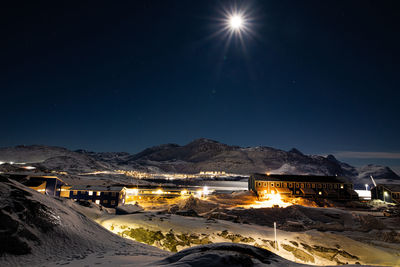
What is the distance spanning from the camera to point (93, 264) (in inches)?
401

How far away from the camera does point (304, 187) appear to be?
66812mm

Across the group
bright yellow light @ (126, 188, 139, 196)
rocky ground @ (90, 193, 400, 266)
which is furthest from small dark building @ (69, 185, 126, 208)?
rocky ground @ (90, 193, 400, 266)

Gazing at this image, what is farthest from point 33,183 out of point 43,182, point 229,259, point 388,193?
point 388,193

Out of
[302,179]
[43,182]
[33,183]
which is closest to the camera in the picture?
[33,183]

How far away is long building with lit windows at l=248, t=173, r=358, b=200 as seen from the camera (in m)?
64.8

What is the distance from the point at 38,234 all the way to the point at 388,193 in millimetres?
81609

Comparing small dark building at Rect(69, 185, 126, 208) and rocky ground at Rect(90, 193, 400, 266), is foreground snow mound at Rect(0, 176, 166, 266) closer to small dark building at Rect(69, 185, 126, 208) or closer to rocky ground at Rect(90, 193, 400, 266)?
rocky ground at Rect(90, 193, 400, 266)

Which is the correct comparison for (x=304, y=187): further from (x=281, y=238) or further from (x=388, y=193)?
(x=281, y=238)

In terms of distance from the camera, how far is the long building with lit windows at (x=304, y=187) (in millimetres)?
64750

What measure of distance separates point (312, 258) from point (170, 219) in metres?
18.2

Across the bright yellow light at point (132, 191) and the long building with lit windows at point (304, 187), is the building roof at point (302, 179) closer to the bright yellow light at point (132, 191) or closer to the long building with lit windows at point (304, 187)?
the long building with lit windows at point (304, 187)

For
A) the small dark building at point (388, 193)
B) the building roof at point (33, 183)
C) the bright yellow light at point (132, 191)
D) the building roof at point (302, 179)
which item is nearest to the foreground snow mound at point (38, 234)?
the building roof at point (33, 183)

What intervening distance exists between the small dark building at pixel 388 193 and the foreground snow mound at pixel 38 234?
7560cm

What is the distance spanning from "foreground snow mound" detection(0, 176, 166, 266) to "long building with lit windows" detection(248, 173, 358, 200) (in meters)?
57.3
